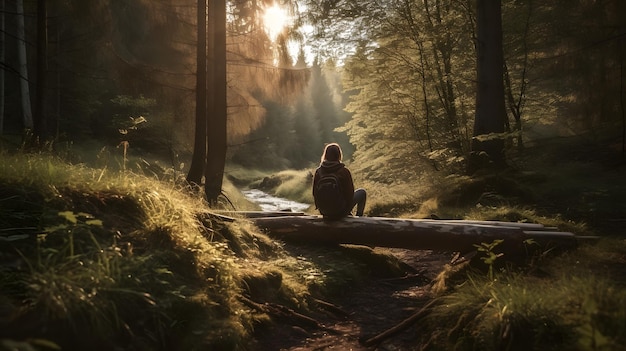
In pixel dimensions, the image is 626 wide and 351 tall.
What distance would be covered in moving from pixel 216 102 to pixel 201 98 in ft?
1.35

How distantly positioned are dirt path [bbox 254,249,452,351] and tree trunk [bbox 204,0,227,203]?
531 centimetres

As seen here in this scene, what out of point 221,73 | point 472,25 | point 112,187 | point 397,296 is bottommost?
point 397,296

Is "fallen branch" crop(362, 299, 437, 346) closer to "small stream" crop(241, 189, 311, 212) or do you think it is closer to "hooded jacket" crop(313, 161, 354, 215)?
"hooded jacket" crop(313, 161, 354, 215)

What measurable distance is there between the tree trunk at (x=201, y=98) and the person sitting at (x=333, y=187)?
3663 millimetres

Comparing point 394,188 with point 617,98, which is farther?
point 617,98

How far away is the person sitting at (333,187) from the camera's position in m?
6.68

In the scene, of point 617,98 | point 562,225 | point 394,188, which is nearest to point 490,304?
point 562,225

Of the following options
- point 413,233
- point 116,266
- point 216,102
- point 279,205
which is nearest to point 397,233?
point 413,233

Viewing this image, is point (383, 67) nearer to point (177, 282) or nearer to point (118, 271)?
point (177, 282)

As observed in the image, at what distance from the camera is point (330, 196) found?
21.9 ft

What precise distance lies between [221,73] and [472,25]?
794 centimetres

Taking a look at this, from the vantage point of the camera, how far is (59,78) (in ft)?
64.1

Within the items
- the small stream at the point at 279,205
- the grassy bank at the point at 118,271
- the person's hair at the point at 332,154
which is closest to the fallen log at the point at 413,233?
the person's hair at the point at 332,154

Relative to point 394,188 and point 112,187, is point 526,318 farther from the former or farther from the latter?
point 394,188
